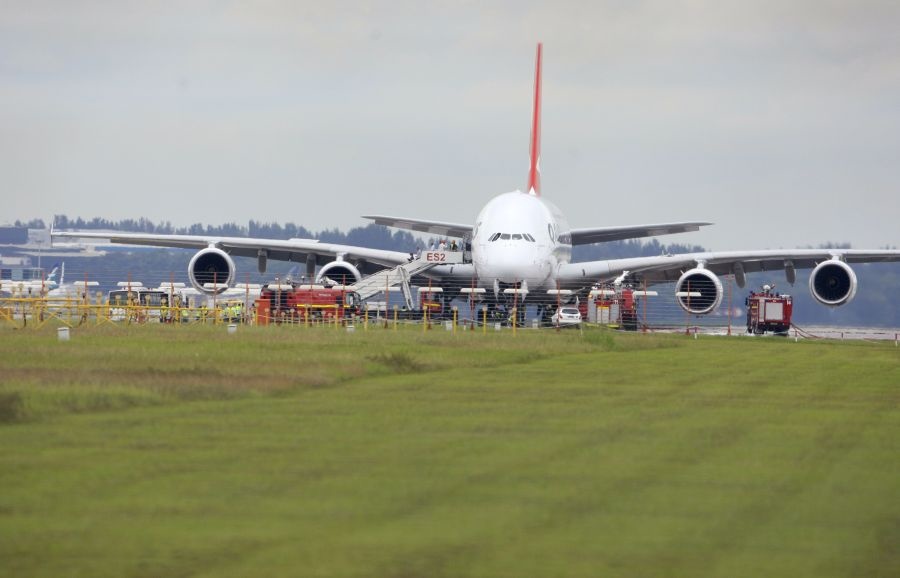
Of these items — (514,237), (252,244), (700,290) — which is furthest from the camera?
(252,244)

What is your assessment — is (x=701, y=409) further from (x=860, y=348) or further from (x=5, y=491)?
(x=860, y=348)

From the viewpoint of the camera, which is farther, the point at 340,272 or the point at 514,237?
the point at 340,272

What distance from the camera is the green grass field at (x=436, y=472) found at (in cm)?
930

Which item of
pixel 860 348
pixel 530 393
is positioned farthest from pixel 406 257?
pixel 530 393

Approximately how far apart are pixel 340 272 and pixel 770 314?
17.6m

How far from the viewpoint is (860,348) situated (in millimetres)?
42438

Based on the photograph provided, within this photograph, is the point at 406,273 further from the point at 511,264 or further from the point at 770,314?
the point at 770,314

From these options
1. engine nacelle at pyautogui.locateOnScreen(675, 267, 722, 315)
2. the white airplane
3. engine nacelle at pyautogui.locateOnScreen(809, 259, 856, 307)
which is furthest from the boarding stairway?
engine nacelle at pyautogui.locateOnScreen(809, 259, 856, 307)

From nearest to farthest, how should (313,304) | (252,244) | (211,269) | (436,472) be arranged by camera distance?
(436,472), (313,304), (211,269), (252,244)

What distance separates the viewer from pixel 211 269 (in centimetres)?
5438

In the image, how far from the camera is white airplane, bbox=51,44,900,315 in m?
49.8

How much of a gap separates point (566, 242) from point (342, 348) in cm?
2315

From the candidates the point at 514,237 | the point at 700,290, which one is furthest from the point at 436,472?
the point at 700,290

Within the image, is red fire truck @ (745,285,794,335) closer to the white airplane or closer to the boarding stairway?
the white airplane
